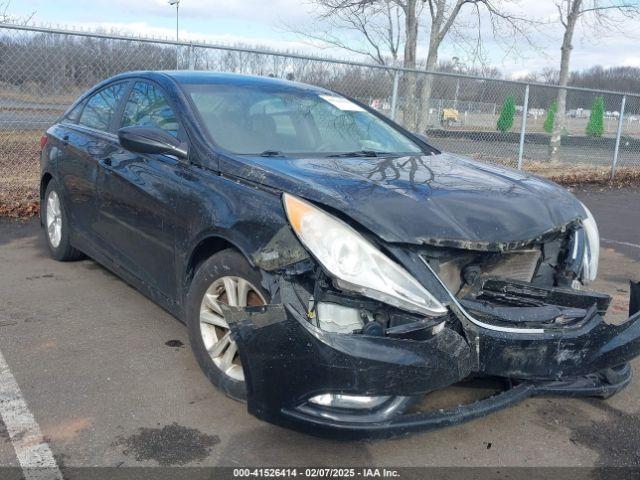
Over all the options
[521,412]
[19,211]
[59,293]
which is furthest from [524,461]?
[19,211]

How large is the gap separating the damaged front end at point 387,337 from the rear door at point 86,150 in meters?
2.26

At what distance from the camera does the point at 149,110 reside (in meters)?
4.14

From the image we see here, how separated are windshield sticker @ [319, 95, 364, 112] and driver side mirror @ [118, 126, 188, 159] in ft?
4.23

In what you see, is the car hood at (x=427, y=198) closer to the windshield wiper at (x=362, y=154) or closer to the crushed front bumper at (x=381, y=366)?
the windshield wiper at (x=362, y=154)

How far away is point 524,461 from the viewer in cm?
279

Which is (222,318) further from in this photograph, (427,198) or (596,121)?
Answer: (596,121)

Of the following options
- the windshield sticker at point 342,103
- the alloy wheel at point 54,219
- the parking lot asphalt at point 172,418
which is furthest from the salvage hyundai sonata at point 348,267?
the alloy wheel at point 54,219

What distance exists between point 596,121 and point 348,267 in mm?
17868

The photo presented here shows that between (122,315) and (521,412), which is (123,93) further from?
(521,412)

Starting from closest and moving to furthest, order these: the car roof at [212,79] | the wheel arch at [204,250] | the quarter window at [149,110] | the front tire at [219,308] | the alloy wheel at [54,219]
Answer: the front tire at [219,308] < the wheel arch at [204,250] < the quarter window at [149,110] < the car roof at [212,79] < the alloy wheel at [54,219]

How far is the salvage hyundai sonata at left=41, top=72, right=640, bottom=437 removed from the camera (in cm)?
250

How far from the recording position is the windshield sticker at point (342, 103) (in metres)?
4.46

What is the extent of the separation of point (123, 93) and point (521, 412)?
332cm

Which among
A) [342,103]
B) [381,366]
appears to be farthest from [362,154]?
[381,366]
